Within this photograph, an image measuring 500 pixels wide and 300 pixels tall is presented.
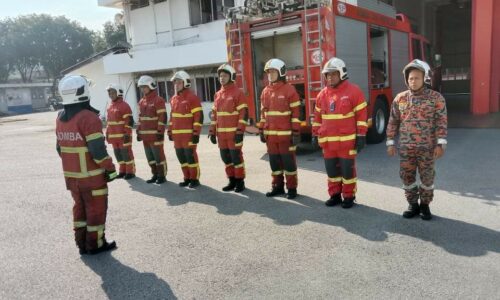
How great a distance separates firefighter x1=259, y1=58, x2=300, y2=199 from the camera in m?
6.03

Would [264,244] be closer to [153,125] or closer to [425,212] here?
[425,212]

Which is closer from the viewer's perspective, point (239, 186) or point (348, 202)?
point (348, 202)

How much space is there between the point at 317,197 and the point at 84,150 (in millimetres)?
3252

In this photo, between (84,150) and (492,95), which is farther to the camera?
(492,95)

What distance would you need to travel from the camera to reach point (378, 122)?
10.5 meters

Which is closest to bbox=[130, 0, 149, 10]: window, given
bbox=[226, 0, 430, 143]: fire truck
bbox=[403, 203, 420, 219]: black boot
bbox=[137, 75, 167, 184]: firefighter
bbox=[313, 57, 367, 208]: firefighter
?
bbox=[226, 0, 430, 143]: fire truck

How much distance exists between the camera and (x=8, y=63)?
53.6m

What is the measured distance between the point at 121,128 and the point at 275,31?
369 centimetres

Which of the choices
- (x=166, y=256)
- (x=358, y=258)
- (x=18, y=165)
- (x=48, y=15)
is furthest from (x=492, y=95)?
(x=48, y=15)

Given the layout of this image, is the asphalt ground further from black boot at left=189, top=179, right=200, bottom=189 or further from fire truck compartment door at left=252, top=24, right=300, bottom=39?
fire truck compartment door at left=252, top=24, right=300, bottom=39

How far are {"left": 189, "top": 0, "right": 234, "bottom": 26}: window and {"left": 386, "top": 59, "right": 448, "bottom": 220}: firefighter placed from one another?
14.5 meters

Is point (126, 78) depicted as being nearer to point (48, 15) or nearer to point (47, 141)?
point (47, 141)

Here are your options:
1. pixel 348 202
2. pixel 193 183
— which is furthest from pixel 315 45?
pixel 348 202

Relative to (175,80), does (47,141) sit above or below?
below
